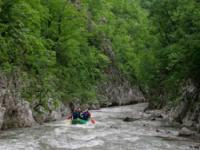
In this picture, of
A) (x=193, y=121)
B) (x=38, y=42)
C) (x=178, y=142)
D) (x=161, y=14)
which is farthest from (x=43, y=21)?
(x=178, y=142)

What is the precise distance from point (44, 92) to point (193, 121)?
10.9 m

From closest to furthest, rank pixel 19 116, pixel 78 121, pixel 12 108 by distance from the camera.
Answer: pixel 12 108
pixel 19 116
pixel 78 121

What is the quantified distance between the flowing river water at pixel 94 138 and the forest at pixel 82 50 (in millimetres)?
3989

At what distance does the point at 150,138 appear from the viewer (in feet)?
73.9

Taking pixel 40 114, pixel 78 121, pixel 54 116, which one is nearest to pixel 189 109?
pixel 78 121

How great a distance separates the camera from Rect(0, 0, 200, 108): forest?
93.9 ft

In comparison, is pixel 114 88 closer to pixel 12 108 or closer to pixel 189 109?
pixel 189 109

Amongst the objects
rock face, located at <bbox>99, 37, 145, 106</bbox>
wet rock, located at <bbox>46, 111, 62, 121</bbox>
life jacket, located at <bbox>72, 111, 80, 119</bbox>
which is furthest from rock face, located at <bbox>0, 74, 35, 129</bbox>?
rock face, located at <bbox>99, 37, 145, 106</bbox>

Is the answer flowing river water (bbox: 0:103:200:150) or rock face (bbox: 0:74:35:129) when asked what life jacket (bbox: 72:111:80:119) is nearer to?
flowing river water (bbox: 0:103:200:150)

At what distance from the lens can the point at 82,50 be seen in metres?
49.1

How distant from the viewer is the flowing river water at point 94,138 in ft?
63.9

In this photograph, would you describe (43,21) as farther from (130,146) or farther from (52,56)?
(130,146)

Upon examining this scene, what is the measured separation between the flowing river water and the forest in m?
3.99

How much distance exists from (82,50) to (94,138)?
27.4 meters
